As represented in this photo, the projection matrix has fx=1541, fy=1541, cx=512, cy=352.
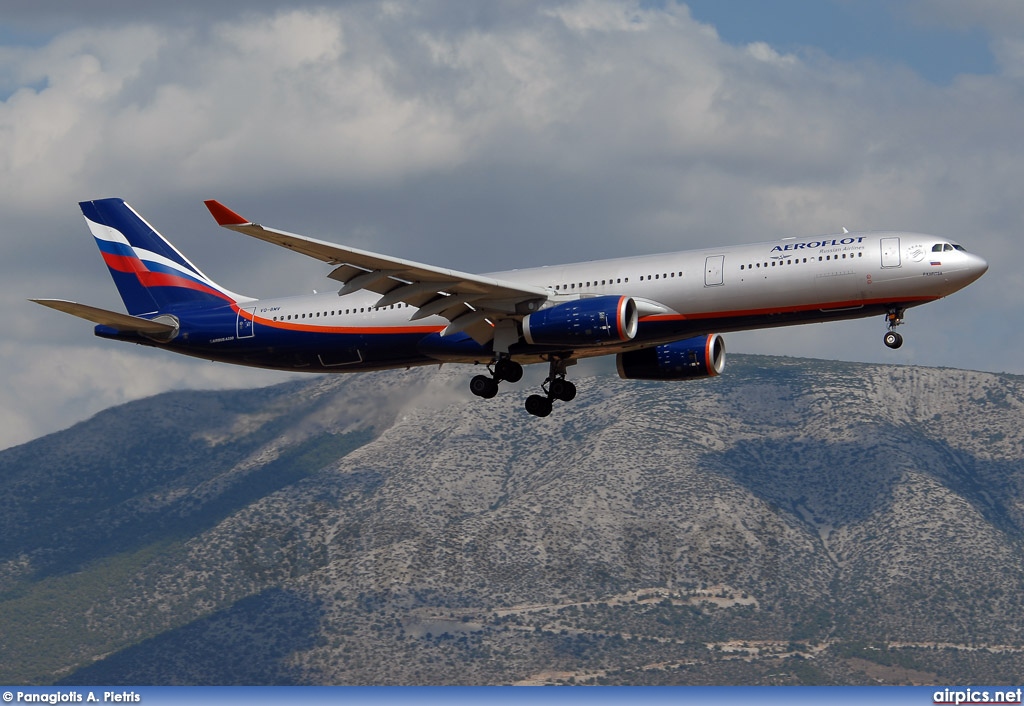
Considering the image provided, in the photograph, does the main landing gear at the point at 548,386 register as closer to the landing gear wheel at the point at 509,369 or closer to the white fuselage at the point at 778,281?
the landing gear wheel at the point at 509,369

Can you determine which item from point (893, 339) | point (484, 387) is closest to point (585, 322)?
point (484, 387)

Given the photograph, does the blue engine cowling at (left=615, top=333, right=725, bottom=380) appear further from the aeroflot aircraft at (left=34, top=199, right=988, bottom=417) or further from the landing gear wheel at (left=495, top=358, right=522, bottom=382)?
Result: the landing gear wheel at (left=495, top=358, right=522, bottom=382)

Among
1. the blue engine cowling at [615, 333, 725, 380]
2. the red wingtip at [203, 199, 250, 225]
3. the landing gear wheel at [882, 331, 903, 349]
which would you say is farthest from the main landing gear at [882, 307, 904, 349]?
the red wingtip at [203, 199, 250, 225]

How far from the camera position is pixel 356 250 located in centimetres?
5838

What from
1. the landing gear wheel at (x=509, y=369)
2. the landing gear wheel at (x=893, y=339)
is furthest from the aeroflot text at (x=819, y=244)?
the landing gear wheel at (x=509, y=369)

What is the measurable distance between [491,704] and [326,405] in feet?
386

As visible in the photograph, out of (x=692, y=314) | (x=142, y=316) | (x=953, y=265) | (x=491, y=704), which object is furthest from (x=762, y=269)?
(x=142, y=316)

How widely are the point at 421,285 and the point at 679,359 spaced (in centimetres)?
1320

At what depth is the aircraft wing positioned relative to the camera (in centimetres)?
5672

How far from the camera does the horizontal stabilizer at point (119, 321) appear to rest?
67062 millimetres

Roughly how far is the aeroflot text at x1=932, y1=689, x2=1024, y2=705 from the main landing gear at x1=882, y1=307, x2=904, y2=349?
1386 centimetres

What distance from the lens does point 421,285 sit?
61750 mm

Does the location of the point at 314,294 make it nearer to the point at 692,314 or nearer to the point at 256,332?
the point at 256,332

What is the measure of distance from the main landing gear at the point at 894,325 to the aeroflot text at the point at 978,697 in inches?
545
